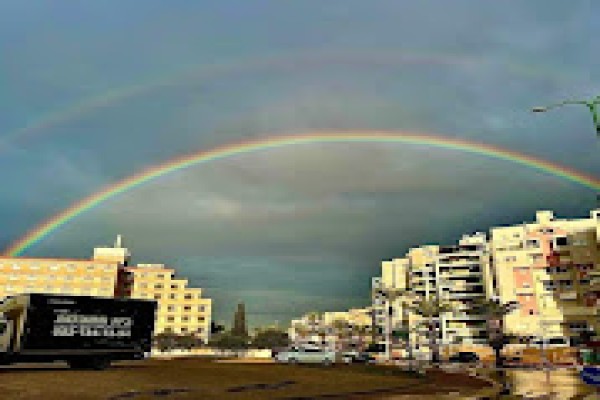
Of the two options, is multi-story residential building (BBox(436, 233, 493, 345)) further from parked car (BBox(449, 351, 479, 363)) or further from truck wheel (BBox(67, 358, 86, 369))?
truck wheel (BBox(67, 358, 86, 369))

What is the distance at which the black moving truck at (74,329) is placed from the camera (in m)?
A: 22.7

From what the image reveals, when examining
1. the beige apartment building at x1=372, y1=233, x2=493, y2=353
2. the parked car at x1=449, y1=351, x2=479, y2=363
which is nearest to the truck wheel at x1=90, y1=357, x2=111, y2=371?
the parked car at x1=449, y1=351, x2=479, y2=363

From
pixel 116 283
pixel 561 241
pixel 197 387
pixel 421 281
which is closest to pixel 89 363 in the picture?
pixel 197 387

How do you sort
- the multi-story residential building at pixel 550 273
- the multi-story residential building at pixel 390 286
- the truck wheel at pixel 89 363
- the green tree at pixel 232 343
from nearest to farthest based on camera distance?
1. the truck wheel at pixel 89 363
2. the multi-story residential building at pixel 550 273
3. the green tree at pixel 232 343
4. the multi-story residential building at pixel 390 286

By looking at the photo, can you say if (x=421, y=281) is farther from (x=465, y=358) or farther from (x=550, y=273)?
(x=465, y=358)

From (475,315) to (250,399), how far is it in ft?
352

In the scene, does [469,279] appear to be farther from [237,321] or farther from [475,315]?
[237,321]

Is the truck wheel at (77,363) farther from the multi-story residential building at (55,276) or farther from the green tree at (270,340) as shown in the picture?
the multi-story residential building at (55,276)

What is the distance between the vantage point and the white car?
135 feet

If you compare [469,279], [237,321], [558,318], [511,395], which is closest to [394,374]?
[511,395]

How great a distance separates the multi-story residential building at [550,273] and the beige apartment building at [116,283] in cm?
7735

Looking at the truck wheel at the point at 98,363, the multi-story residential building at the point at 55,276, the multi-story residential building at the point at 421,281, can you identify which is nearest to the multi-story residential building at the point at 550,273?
the multi-story residential building at the point at 421,281

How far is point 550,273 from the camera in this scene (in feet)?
344

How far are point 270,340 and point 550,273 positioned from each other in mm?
60931
